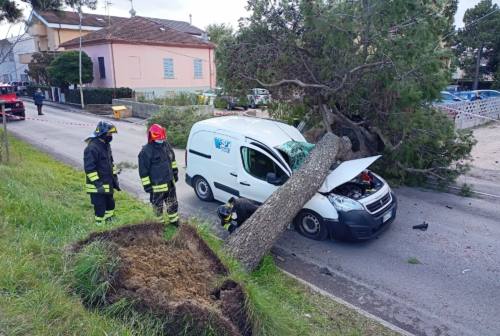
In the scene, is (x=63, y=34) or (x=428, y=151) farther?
(x=63, y=34)

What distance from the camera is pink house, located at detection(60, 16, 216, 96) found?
27.7m

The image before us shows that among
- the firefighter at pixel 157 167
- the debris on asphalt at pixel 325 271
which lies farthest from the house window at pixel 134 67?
the debris on asphalt at pixel 325 271

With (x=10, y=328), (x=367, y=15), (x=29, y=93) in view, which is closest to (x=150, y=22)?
(x=29, y=93)

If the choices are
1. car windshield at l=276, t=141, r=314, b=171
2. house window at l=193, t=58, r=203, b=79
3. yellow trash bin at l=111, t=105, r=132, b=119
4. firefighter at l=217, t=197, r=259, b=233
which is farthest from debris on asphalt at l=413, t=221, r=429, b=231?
house window at l=193, t=58, r=203, b=79

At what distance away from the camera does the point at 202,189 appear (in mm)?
8375

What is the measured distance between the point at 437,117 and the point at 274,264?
6381 mm

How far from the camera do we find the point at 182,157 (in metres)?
12.6

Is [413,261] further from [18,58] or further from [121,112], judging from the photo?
[18,58]

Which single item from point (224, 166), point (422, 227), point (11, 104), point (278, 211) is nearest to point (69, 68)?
point (11, 104)

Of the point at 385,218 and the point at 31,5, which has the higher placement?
the point at 31,5

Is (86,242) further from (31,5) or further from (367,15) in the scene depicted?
(31,5)

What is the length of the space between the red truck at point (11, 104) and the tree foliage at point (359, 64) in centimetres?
1409

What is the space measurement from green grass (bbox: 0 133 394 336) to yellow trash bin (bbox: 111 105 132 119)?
52.9 ft

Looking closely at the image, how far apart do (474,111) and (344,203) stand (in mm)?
17661
